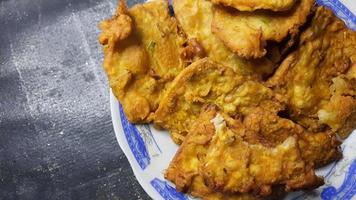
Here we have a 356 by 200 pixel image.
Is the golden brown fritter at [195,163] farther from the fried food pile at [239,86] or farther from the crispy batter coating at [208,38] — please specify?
the crispy batter coating at [208,38]

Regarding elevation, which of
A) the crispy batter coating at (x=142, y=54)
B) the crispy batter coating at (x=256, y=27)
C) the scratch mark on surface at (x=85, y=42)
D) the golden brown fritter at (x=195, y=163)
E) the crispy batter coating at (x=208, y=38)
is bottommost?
the scratch mark on surface at (x=85, y=42)

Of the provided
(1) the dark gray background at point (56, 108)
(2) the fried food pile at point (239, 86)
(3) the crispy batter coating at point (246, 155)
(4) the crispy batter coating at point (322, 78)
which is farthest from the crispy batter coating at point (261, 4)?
(1) the dark gray background at point (56, 108)

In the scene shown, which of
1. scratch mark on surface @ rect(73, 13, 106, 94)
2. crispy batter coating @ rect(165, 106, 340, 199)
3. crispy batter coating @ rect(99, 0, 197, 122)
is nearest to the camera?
crispy batter coating @ rect(165, 106, 340, 199)

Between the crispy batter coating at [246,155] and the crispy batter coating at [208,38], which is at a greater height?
the crispy batter coating at [208,38]

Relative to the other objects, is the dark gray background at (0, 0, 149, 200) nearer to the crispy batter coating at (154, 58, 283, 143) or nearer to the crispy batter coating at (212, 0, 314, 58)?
the crispy batter coating at (154, 58, 283, 143)

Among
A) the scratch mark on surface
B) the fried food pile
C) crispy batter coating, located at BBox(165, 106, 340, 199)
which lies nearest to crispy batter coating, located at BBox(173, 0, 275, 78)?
the fried food pile

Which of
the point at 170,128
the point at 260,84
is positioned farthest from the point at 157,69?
the point at 260,84

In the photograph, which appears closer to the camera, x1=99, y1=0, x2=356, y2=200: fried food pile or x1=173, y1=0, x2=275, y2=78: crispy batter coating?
x1=99, y1=0, x2=356, y2=200: fried food pile

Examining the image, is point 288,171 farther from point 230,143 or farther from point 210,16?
point 210,16
